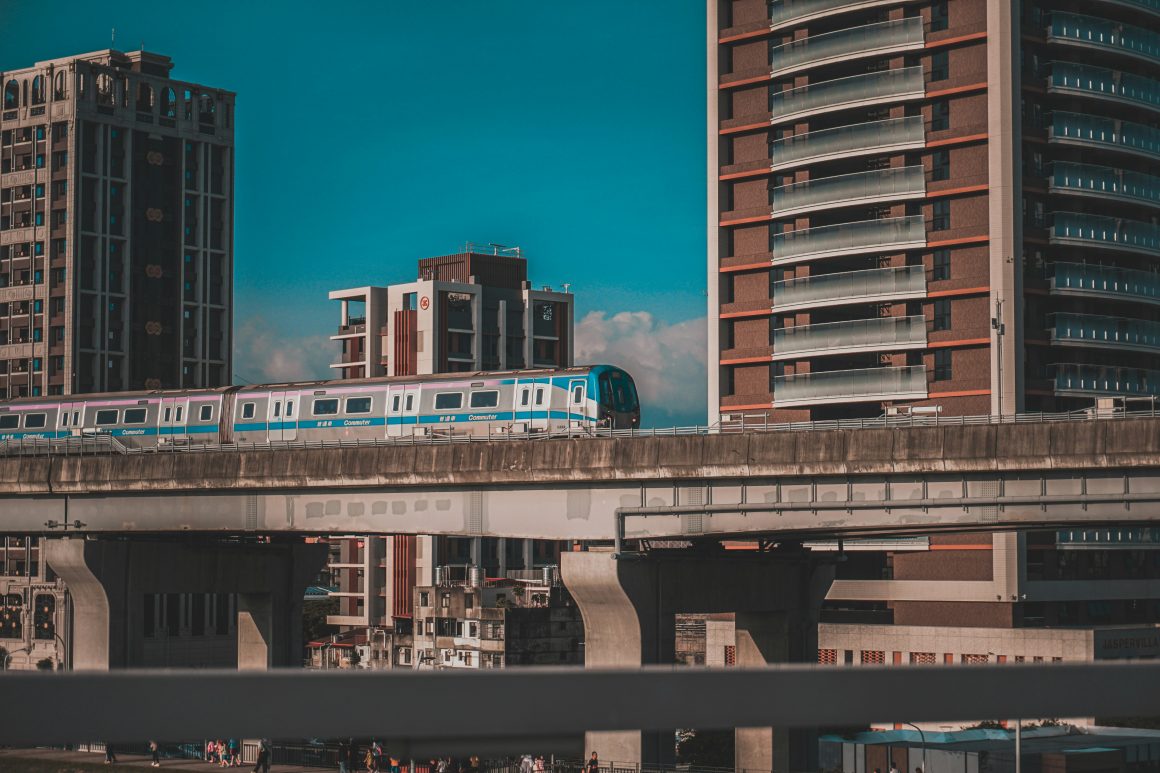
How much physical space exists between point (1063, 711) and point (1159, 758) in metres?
47.6

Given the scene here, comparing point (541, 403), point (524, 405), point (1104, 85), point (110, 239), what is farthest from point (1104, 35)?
point (110, 239)

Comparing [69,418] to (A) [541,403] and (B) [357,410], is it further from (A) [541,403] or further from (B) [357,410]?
(A) [541,403]

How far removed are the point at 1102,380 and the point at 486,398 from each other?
143 ft

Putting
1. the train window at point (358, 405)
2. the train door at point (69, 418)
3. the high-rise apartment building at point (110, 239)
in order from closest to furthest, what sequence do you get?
the train window at point (358, 405) < the train door at point (69, 418) < the high-rise apartment building at point (110, 239)

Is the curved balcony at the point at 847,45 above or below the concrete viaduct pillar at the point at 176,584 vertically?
above

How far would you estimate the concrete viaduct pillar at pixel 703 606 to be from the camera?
46.4 m

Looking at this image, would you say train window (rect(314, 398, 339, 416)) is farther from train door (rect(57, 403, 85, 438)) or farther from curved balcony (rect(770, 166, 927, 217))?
curved balcony (rect(770, 166, 927, 217))

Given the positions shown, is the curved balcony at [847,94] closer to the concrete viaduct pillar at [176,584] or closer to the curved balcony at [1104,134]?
the curved balcony at [1104,134]

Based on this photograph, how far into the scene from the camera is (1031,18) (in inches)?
3236

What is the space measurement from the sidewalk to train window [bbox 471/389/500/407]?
52.4 ft

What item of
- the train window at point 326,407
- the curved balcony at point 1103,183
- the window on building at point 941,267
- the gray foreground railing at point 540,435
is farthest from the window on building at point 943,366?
the train window at point 326,407

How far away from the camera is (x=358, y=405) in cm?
5934

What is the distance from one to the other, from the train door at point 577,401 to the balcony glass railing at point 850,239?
34.2m

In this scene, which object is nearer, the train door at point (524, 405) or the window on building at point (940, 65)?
the train door at point (524, 405)
